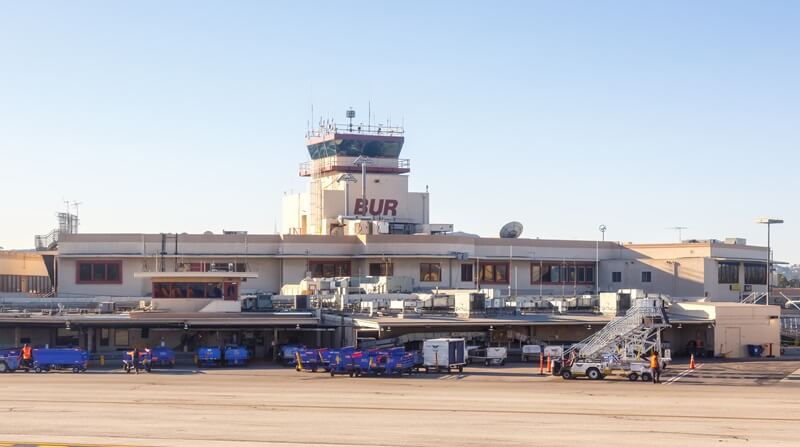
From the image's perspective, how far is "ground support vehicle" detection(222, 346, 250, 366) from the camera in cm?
6850

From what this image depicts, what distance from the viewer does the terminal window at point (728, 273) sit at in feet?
326

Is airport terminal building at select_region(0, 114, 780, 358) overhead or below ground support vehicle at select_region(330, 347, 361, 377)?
overhead

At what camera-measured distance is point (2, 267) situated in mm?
98500

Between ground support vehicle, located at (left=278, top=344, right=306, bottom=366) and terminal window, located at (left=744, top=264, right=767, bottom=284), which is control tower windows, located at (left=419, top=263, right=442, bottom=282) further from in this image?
ground support vehicle, located at (left=278, top=344, right=306, bottom=366)

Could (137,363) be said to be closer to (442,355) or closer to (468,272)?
(442,355)

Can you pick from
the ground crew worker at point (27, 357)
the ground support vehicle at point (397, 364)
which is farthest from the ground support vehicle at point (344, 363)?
the ground crew worker at point (27, 357)

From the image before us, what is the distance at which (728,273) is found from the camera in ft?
330

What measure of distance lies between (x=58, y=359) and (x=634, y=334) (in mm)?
33745

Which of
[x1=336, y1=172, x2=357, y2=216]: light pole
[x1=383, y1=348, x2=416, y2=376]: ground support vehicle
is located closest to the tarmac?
[x1=383, y1=348, x2=416, y2=376]: ground support vehicle

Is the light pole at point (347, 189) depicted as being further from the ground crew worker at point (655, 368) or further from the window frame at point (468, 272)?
the ground crew worker at point (655, 368)

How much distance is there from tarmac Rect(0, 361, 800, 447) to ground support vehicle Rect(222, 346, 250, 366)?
11.4 ft

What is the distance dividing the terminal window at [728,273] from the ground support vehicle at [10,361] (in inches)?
2365

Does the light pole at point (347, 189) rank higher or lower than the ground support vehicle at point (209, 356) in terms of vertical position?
higher

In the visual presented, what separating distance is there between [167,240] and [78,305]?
11.9 meters
